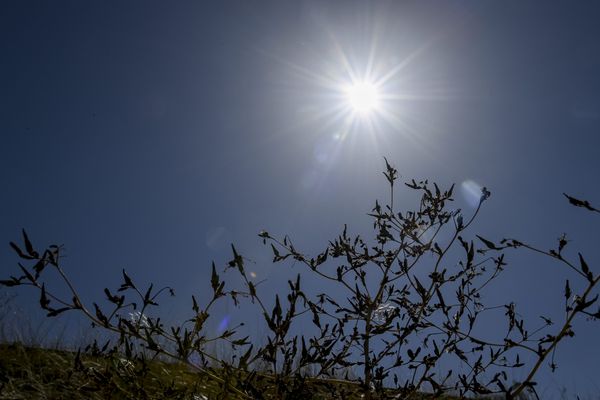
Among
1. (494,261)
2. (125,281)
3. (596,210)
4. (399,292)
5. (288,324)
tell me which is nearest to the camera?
(596,210)

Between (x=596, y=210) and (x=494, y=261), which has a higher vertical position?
(x=494, y=261)

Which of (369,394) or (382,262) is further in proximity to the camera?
(382,262)

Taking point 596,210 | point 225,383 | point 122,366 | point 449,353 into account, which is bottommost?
point 225,383

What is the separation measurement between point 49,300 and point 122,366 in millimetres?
871

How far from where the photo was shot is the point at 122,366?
244 centimetres

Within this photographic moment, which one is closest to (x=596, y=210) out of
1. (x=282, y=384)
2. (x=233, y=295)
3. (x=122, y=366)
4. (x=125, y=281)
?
(x=282, y=384)

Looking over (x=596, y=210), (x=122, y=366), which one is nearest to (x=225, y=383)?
(x=122, y=366)

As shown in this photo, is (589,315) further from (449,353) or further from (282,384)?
(282,384)

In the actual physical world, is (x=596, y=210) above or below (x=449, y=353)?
above

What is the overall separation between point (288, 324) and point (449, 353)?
1.09 m

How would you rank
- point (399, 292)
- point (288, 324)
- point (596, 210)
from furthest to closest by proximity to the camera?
point (399, 292) → point (288, 324) → point (596, 210)

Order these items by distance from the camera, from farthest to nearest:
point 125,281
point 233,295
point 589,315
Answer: point 233,295 < point 125,281 < point 589,315

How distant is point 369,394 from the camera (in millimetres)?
2361

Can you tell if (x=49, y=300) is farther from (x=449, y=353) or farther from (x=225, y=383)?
(x=449, y=353)
